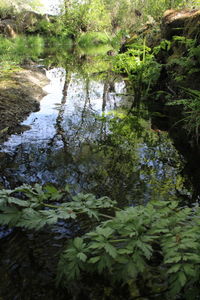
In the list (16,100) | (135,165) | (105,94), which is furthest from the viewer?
(105,94)

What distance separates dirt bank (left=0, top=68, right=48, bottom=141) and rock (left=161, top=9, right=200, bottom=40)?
11.8 feet

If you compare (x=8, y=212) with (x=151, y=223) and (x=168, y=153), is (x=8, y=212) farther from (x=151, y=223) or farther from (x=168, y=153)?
(x=168, y=153)

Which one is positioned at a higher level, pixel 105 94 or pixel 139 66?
pixel 139 66

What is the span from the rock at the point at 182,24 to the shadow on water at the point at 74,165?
2.49m

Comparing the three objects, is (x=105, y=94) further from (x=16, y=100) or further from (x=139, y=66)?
(x=16, y=100)

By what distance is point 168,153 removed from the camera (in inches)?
147

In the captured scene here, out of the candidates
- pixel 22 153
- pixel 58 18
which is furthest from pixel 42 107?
pixel 58 18

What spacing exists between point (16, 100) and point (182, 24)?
198 inches

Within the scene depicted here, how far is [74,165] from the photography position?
10.7 feet

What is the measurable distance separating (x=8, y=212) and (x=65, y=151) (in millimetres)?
→ 2169

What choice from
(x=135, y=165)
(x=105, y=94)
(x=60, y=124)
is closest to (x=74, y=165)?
(x=135, y=165)

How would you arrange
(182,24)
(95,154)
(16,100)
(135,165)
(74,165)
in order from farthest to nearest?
(182,24) < (16,100) < (95,154) < (135,165) < (74,165)

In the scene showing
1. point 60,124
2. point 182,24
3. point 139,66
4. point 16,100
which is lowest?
point 60,124

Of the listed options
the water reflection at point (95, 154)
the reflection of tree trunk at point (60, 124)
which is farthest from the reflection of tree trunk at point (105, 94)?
Result: the reflection of tree trunk at point (60, 124)
